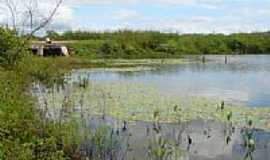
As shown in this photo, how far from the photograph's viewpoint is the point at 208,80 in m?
20.1

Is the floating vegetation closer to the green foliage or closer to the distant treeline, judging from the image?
the green foliage

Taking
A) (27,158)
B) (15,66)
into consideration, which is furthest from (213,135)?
(15,66)

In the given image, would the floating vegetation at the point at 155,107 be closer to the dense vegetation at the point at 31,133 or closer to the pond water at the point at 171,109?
the pond water at the point at 171,109

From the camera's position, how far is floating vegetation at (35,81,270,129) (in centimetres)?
1117

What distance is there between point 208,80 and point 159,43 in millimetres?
18929

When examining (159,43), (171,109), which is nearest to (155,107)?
(171,109)

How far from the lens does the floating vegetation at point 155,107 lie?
1117 centimetres

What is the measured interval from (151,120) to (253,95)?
519cm

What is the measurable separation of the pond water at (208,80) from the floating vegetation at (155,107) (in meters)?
0.97

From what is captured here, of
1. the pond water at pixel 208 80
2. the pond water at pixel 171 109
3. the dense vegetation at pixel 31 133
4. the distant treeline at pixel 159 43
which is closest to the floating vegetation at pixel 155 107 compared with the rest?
the pond water at pixel 171 109

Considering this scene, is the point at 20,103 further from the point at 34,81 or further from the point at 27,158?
the point at 34,81

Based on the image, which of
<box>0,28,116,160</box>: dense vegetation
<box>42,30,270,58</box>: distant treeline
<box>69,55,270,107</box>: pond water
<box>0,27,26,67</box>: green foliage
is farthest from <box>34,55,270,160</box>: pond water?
<box>42,30,270,58</box>: distant treeline

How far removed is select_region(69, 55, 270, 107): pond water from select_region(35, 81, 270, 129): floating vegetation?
966 mm

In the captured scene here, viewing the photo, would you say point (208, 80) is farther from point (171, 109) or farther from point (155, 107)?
point (171, 109)
